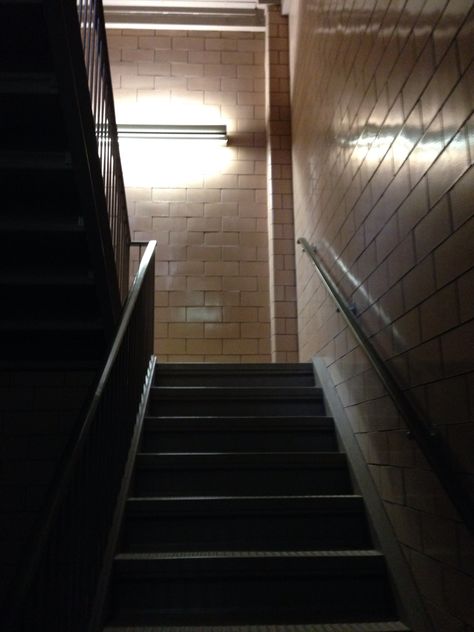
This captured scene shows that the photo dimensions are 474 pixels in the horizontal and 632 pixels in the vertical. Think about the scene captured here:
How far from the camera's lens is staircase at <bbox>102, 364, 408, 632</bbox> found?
236cm

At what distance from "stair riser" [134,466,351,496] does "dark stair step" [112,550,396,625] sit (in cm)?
54

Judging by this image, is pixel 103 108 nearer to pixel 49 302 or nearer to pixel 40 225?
pixel 40 225

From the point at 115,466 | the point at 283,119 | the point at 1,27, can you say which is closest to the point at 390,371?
the point at 115,466

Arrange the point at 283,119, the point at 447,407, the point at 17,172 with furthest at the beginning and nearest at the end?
the point at 283,119, the point at 17,172, the point at 447,407

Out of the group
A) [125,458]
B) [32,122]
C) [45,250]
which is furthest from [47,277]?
[125,458]

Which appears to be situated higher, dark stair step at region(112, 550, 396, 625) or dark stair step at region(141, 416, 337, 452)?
dark stair step at region(141, 416, 337, 452)

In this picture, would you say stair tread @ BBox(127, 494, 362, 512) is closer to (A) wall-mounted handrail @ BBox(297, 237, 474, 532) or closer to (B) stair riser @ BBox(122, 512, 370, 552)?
(B) stair riser @ BBox(122, 512, 370, 552)

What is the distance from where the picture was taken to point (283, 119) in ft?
20.0

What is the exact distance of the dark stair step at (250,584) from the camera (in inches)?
93.5

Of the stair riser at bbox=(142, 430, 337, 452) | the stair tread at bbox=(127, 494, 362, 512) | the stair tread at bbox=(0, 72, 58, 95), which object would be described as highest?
the stair tread at bbox=(0, 72, 58, 95)

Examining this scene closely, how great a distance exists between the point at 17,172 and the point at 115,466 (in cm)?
139

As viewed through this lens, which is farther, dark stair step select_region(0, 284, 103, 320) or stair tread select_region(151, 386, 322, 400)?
stair tread select_region(151, 386, 322, 400)

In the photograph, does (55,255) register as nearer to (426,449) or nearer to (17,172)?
(17,172)

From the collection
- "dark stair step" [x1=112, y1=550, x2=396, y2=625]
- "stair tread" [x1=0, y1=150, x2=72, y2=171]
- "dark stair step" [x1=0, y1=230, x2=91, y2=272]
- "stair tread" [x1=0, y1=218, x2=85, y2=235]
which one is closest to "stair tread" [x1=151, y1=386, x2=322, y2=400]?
"dark stair step" [x1=0, y1=230, x2=91, y2=272]
